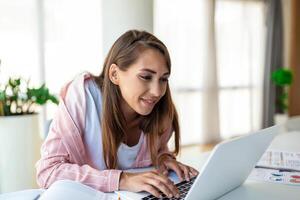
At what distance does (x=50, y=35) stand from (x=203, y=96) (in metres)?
2.15

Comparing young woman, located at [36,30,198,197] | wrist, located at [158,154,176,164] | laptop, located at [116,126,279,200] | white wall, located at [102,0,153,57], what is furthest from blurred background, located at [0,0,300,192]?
laptop, located at [116,126,279,200]

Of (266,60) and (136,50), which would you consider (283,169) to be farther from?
(266,60)

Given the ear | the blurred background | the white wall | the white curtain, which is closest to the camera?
the ear

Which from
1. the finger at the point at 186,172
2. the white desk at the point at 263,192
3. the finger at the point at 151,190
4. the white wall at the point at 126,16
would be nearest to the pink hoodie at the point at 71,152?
the finger at the point at 151,190

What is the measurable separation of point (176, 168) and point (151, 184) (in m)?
0.25

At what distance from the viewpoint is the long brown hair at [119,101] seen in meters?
1.20

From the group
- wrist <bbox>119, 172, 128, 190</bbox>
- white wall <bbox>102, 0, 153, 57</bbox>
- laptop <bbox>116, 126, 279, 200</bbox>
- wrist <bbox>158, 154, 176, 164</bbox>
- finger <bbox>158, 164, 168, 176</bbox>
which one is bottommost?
finger <bbox>158, 164, 168, 176</bbox>

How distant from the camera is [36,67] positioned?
3564mm

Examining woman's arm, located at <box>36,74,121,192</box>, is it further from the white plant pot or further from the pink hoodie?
the white plant pot

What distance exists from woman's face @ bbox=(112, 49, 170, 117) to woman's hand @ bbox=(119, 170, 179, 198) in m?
0.29

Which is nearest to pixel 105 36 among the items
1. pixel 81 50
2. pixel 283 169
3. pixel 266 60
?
pixel 81 50

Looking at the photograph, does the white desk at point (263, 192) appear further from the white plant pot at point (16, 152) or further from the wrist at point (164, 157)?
the white plant pot at point (16, 152)

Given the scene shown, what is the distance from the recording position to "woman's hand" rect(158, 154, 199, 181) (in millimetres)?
1117

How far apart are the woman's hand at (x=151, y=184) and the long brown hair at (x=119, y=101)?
0.27 meters
